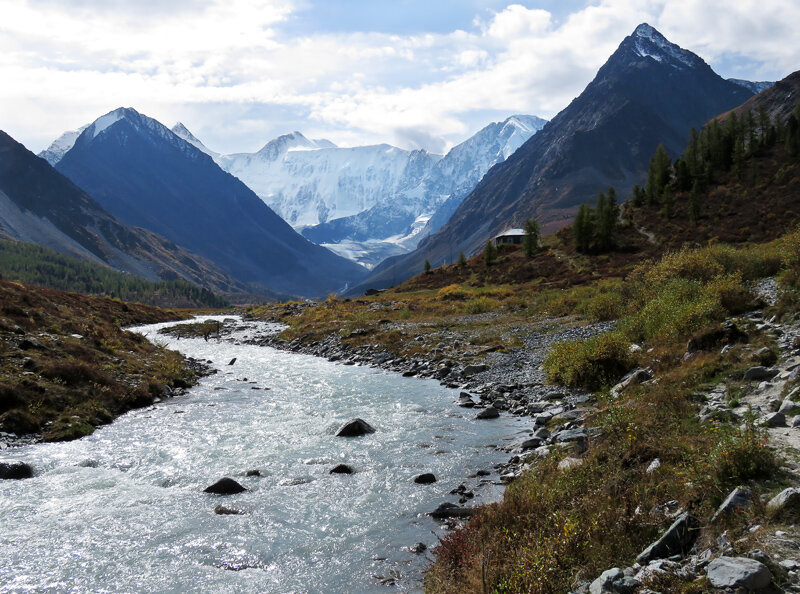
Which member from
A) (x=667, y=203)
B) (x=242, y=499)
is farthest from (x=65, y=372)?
(x=667, y=203)

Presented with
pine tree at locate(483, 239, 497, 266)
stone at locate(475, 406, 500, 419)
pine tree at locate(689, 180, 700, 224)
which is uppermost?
pine tree at locate(689, 180, 700, 224)

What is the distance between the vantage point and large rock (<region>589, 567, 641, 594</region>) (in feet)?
21.6

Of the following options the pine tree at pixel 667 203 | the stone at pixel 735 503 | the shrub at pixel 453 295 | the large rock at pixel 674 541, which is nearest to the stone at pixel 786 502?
the stone at pixel 735 503

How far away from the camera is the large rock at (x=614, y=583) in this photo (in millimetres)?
6598

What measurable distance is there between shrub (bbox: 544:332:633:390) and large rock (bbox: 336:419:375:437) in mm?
9540

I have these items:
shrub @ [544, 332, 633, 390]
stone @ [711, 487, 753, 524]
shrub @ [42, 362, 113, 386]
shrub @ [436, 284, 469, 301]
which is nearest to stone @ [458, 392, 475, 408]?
shrub @ [544, 332, 633, 390]

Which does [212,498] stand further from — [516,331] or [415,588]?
[516,331]

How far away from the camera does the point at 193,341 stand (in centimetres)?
6438

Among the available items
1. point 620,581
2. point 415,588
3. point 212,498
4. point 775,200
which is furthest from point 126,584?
point 775,200

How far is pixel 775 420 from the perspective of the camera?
10305 millimetres

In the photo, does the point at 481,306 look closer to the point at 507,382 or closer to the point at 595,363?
the point at 507,382

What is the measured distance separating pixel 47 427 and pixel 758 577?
72.5ft

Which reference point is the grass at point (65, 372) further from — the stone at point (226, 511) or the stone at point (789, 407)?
the stone at point (789, 407)

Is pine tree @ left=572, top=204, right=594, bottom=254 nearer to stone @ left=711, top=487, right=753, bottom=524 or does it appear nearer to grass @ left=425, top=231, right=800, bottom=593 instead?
grass @ left=425, top=231, right=800, bottom=593
